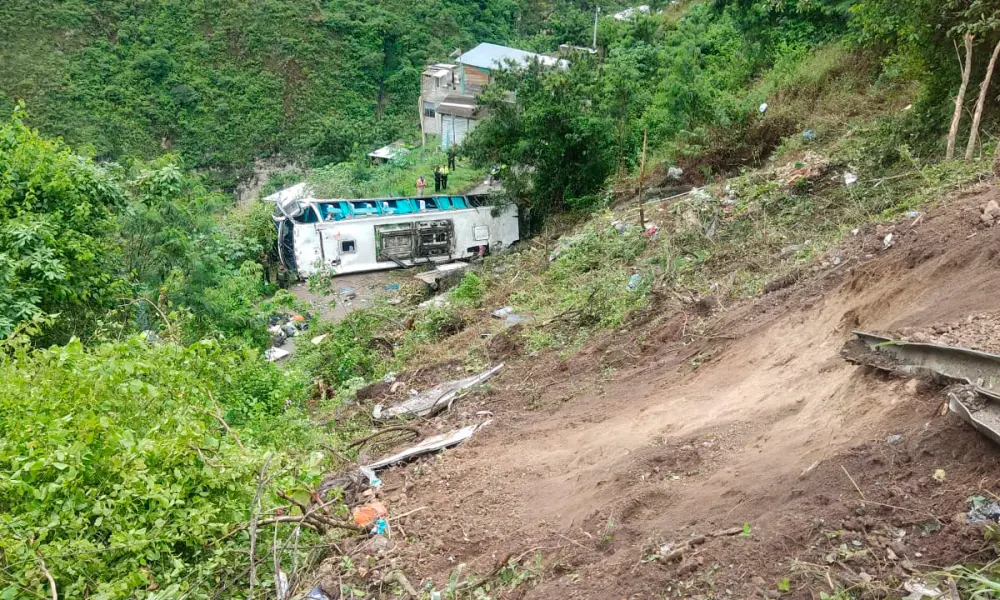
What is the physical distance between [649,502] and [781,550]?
905 millimetres

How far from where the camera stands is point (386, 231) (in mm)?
16781

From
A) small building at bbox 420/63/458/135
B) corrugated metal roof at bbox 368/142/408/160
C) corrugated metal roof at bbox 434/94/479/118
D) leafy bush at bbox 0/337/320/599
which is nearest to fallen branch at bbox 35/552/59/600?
leafy bush at bbox 0/337/320/599

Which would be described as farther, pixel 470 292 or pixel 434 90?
pixel 434 90

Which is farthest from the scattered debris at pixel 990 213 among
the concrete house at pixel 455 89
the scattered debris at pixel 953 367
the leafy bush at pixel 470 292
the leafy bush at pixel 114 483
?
the concrete house at pixel 455 89

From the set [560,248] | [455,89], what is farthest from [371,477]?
[455,89]

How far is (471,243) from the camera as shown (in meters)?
17.6

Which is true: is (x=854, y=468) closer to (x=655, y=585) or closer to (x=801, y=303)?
(x=655, y=585)

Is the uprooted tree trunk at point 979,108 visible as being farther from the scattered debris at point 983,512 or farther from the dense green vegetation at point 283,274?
the scattered debris at point 983,512

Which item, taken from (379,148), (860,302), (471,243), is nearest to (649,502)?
(860,302)

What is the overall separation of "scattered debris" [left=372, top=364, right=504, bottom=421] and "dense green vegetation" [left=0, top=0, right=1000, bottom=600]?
0.51 m

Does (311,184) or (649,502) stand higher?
(649,502)

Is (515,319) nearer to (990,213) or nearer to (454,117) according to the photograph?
(990,213)

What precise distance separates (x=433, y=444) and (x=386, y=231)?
1167 centimetres

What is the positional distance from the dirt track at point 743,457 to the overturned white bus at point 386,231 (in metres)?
10.4
